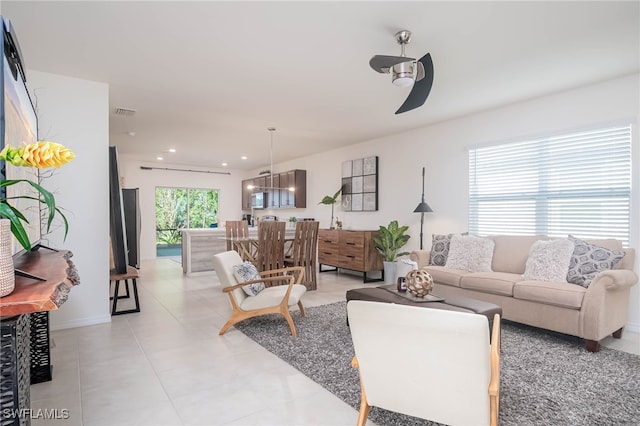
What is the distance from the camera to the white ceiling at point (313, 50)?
2459 mm

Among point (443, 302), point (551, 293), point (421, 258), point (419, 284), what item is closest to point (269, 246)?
point (421, 258)

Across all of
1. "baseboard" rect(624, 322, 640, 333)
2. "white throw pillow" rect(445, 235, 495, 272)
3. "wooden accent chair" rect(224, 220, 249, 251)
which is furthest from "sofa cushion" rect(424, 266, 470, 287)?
"wooden accent chair" rect(224, 220, 249, 251)

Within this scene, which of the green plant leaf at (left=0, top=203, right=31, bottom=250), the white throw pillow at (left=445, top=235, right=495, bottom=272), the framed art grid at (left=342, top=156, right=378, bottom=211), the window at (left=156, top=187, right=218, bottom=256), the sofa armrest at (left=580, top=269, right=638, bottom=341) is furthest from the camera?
the window at (left=156, top=187, right=218, bottom=256)

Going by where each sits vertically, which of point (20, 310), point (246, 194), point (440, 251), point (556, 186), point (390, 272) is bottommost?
point (390, 272)

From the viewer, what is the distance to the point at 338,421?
2.01 meters

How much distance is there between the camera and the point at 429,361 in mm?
1550

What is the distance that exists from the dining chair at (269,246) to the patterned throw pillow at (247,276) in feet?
4.64

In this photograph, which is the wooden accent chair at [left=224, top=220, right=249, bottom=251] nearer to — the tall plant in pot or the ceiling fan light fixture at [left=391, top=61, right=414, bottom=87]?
the tall plant in pot

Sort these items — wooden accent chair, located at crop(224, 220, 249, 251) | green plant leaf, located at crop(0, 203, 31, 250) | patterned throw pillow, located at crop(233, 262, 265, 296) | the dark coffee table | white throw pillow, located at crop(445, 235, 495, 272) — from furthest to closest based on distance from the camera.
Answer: wooden accent chair, located at crop(224, 220, 249, 251) < white throw pillow, located at crop(445, 235, 495, 272) < patterned throw pillow, located at crop(233, 262, 265, 296) < the dark coffee table < green plant leaf, located at crop(0, 203, 31, 250)

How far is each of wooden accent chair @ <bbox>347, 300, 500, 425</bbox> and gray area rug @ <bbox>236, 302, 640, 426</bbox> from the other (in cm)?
45

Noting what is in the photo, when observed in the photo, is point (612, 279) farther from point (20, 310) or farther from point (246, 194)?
point (246, 194)

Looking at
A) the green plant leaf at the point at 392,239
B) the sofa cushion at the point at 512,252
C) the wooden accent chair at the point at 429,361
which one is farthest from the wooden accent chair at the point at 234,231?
the wooden accent chair at the point at 429,361

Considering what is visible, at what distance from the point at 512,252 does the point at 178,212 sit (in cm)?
845

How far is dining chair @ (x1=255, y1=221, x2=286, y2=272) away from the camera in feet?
→ 16.9
